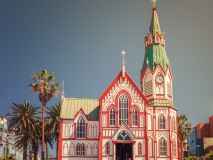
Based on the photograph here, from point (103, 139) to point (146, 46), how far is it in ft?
75.9

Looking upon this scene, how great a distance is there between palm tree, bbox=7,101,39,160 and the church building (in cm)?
902

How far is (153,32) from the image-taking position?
254 ft

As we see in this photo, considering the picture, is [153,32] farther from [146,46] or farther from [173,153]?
[173,153]

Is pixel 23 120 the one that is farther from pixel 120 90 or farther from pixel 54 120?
pixel 120 90

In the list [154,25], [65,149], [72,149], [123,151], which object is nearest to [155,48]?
[154,25]

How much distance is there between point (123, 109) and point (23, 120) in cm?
2118

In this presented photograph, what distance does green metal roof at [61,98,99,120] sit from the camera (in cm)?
7025

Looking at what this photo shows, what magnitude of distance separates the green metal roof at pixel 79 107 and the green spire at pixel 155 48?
Result: 41.3 feet

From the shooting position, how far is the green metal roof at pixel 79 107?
70.2m

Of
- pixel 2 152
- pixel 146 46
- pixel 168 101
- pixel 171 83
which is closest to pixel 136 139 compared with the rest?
pixel 168 101

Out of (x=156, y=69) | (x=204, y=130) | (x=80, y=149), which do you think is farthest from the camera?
(x=204, y=130)

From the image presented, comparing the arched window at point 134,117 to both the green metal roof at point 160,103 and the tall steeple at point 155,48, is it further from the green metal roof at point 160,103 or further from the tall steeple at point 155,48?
the tall steeple at point 155,48

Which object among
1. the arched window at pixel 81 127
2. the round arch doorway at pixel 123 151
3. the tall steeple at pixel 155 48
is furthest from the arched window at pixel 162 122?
the arched window at pixel 81 127

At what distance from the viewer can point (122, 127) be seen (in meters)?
66.2
